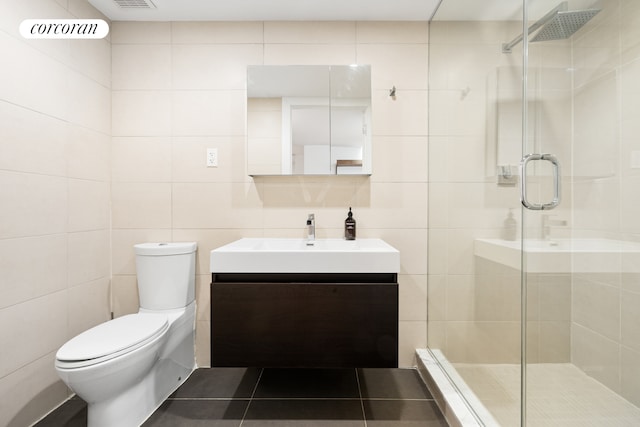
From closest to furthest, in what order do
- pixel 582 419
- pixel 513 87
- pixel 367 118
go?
pixel 582 419, pixel 513 87, pixel 367 118

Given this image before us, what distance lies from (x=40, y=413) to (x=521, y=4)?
2.62 metres

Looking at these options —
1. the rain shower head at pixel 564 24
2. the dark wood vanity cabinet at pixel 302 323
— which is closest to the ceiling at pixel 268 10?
the rain shower head at pixel 564 24

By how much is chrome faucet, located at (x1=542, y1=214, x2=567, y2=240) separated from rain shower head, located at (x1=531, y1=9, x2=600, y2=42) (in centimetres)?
60

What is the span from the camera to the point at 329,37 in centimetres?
192

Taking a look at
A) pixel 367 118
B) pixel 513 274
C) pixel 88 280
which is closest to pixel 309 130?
pixel 367 118

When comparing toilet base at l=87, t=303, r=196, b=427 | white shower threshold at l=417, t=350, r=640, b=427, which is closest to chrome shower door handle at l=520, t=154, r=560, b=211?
white shower threshold at l=417, t=350, r=640, b=427

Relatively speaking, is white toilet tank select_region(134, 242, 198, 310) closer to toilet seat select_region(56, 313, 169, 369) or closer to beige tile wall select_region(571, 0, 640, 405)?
toilet seat select_region(56, 313, 169, 369)

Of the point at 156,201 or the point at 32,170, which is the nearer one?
the point at 32,170

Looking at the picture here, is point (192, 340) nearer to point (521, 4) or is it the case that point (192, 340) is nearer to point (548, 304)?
point (548, 304)

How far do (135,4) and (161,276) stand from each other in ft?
5.02

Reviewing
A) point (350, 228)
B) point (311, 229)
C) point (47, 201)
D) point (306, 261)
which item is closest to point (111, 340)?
point (47, 201)

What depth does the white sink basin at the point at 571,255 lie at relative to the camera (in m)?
0.99

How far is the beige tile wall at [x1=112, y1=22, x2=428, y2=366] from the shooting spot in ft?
6.29

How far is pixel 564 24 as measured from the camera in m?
1.02
